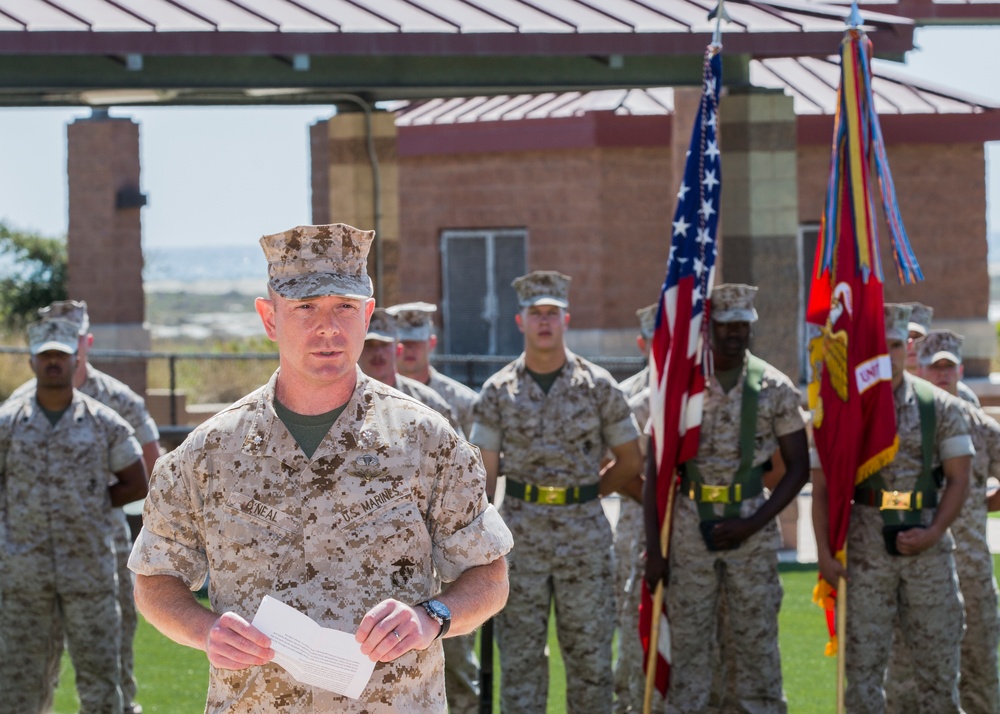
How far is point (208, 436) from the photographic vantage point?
147 inches

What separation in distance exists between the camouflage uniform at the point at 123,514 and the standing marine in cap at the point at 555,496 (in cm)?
187

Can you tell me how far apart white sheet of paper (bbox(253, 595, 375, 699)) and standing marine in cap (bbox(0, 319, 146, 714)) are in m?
4.12

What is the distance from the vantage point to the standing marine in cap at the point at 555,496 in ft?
23.4

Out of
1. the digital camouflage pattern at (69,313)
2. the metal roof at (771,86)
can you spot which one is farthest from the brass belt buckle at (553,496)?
the metal roof at (771,86)

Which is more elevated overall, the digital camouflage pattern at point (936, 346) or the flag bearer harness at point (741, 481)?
the digital camouflage pattern at point (936, 346)

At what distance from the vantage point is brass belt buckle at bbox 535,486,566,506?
7.30 m

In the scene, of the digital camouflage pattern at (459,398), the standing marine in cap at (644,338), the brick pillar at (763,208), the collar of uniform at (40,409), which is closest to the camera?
the collar of uniform at (40,409)

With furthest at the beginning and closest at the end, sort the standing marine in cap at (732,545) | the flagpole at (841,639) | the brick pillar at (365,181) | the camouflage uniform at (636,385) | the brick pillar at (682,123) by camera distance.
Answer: the brick pillar at (365,181) → the brick pillar at (682,123) → the camouflage uniform at (636,385) → the standing marine in cap at (732,545) → the flagpole at (841,639)

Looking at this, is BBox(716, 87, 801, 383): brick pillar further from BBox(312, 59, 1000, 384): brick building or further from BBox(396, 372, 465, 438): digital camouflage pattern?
BBox(312, 59, 1000, 384): brick building

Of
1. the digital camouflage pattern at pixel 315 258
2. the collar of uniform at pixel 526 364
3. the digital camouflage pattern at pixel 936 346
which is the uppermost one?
the digital camouflage pattern at pixel 315 258

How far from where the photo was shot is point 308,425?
3736 millimetres

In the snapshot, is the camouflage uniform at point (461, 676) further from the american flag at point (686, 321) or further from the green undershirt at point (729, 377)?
the green undershirt at point (729, 377)

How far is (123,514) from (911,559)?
3.83 m

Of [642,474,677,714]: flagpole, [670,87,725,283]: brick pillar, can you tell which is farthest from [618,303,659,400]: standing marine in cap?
[670,87,725,283]: brick pillar
